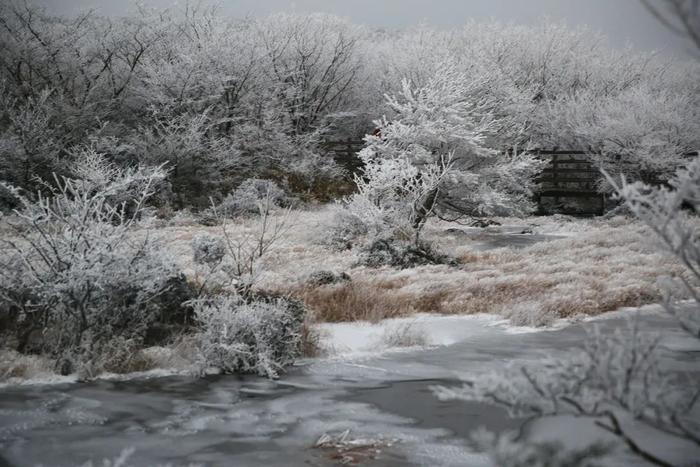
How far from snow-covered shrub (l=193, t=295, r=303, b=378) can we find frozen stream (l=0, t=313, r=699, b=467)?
23 cm

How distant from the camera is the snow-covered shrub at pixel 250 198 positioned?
2150cm

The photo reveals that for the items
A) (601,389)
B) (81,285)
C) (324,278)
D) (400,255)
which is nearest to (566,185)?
(400,255)

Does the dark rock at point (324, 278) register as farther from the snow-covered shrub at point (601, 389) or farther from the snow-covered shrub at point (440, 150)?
the snow-covered shrub at point (601, 389)

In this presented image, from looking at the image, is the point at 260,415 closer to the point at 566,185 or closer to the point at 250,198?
Answer: the point at 250,198

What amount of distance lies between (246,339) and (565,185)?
24.1 m

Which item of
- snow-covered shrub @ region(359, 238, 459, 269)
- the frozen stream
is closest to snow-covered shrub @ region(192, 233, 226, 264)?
the frozen stream

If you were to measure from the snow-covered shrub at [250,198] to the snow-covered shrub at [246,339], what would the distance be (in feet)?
43.6

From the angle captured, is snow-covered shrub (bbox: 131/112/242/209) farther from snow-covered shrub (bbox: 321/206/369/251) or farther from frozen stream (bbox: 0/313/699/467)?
frozen stream (bbox: 0/313/699/467)

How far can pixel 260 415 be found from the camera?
5.55 meters

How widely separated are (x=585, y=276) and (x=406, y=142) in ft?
27.1

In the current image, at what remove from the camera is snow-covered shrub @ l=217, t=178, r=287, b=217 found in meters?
21.5

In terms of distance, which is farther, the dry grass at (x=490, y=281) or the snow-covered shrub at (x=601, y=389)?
the dry grass at (x=490, y=281)

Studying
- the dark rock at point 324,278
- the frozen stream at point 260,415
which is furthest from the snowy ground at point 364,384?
the dark rock at point 324,278

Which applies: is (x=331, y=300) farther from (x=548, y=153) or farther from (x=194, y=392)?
(x=548, y=153)
